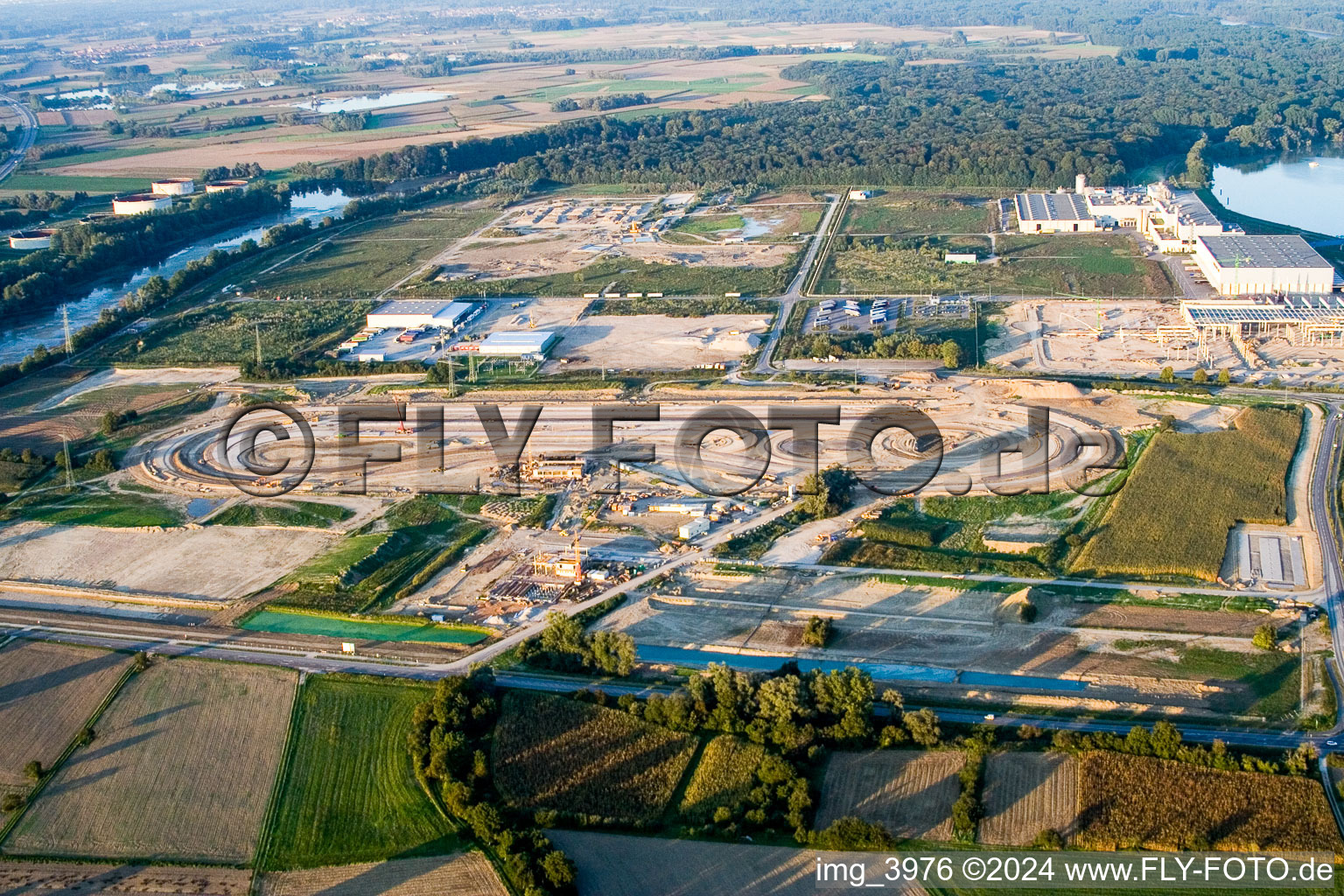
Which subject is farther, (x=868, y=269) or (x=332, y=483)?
(x=868, y=269)

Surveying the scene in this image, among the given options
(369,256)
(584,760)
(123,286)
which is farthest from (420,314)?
(584,760)

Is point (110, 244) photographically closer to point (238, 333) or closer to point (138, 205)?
point (138, 205)

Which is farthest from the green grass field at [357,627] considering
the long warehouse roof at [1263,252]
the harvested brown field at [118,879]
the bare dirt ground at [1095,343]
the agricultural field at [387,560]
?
the long warehouse roof at [1263,252]

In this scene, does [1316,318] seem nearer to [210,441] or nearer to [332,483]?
[332,483]

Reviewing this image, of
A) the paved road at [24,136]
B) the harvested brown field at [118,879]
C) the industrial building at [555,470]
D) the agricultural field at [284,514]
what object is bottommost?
the harvested brown field at [118,879]

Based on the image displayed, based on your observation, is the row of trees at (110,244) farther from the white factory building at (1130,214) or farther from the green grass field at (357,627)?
the white factory building at (1130,214)

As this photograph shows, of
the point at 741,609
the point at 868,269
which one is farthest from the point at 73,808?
the point at 868,269
